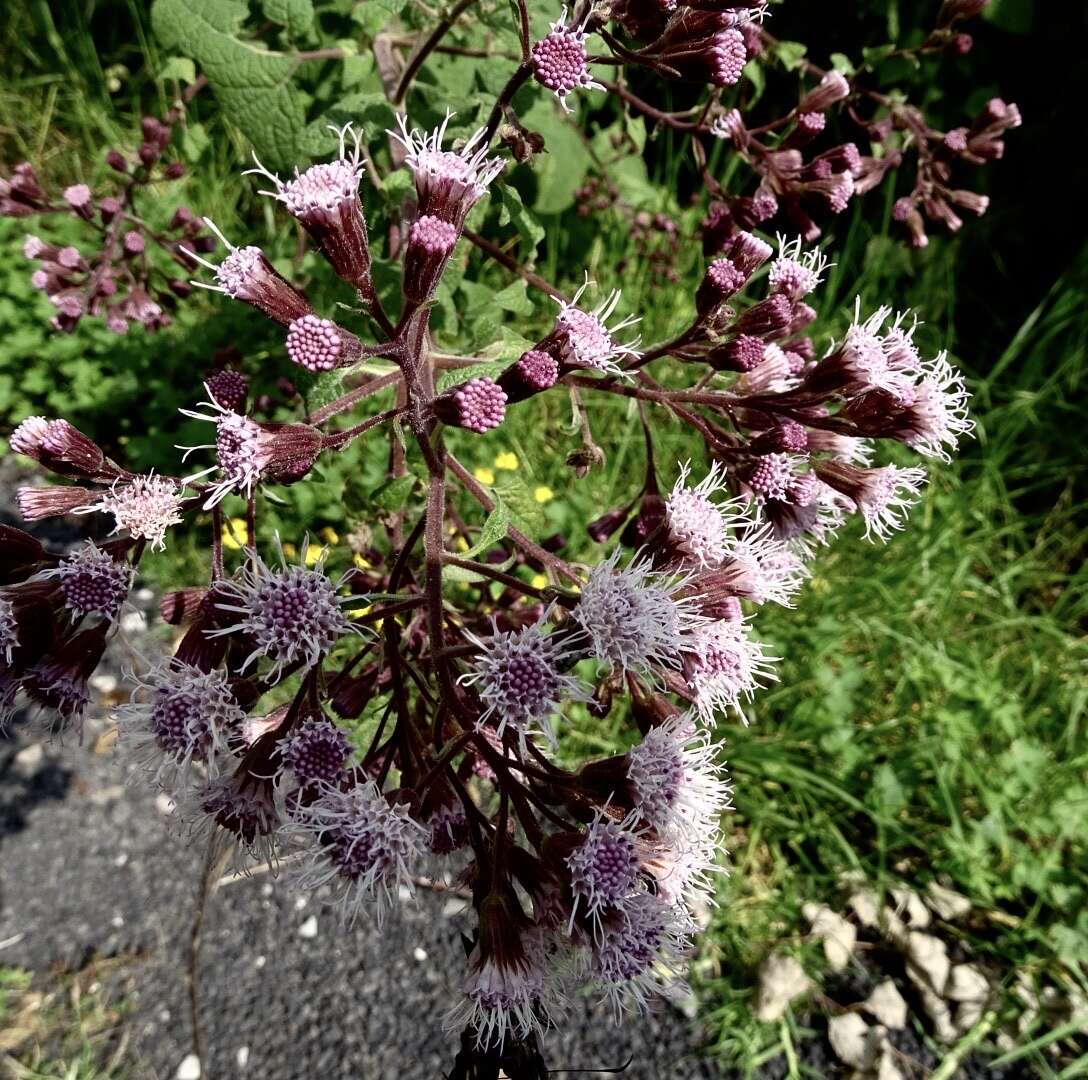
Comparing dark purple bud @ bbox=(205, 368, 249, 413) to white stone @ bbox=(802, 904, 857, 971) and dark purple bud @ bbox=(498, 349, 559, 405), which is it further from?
white stone @ bbox=(802, 904, 857, 971)

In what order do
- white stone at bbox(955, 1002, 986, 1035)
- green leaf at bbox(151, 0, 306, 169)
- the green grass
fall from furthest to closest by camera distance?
the green grass → white stone at bbox(955, 1002, 986, 1035) → green leaf at bbox(151, 0, 306, 169)

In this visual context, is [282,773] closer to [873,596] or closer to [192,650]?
[192,650]

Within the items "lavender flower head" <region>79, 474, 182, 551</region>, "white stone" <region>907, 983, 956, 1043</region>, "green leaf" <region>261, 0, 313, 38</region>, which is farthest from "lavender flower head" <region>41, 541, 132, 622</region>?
"white stone" <region>907, 983, 956, 1043</region>

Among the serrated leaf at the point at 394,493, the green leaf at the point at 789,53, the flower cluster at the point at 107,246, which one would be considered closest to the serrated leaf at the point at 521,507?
the serrated leaf at the point at 394,493

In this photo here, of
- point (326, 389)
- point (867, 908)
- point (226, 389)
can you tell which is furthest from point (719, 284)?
point (867, 908)

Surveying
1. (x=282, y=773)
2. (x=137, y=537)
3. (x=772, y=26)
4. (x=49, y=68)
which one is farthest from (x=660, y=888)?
(x=49, y=68)

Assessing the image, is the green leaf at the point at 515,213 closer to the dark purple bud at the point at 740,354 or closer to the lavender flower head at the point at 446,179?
the lavender flower head at the point at 446,179
